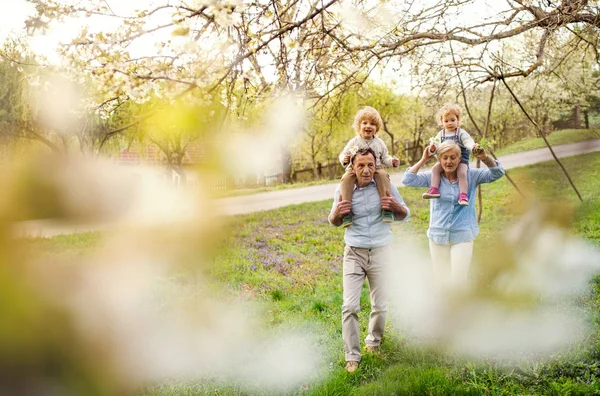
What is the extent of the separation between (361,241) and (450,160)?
1049 millimetres

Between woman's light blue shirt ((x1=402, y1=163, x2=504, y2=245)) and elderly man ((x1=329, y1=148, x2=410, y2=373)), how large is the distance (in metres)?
0.67

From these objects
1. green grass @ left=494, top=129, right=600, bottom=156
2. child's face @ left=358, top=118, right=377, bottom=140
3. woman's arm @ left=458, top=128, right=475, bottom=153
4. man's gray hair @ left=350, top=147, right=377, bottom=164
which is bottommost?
man's gray hair @ left=350, top=147, right=377, bottom=164

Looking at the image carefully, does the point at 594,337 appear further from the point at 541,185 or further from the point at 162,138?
the point at 541,185

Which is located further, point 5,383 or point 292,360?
point 292,360

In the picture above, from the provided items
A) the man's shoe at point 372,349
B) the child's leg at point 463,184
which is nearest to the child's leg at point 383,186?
the child's leg at point 463,184

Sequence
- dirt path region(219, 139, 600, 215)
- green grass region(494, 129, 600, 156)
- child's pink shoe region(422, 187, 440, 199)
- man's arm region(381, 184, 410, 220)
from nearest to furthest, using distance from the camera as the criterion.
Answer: man's arm region(381, 184, 410, 220), child's pink shoe region(422, 187, 440, 199), dirt path region(219, 139, 600, 215), green grass region(494, 129, 600, 156)

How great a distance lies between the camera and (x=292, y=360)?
3.44m

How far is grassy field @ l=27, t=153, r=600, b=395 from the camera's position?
290 centimetres

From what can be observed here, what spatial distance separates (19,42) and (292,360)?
8.54 feet

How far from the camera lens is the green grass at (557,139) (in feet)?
46.1

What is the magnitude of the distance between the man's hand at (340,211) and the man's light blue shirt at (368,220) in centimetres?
4

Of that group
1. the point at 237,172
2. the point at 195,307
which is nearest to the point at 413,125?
the point at 195,307

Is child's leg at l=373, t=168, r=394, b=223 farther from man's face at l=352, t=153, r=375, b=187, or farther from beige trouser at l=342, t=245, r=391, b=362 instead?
beige trouser at l=342, t=245, r=391, b=362

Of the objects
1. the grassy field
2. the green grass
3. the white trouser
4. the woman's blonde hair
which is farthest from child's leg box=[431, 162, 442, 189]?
the green grass
